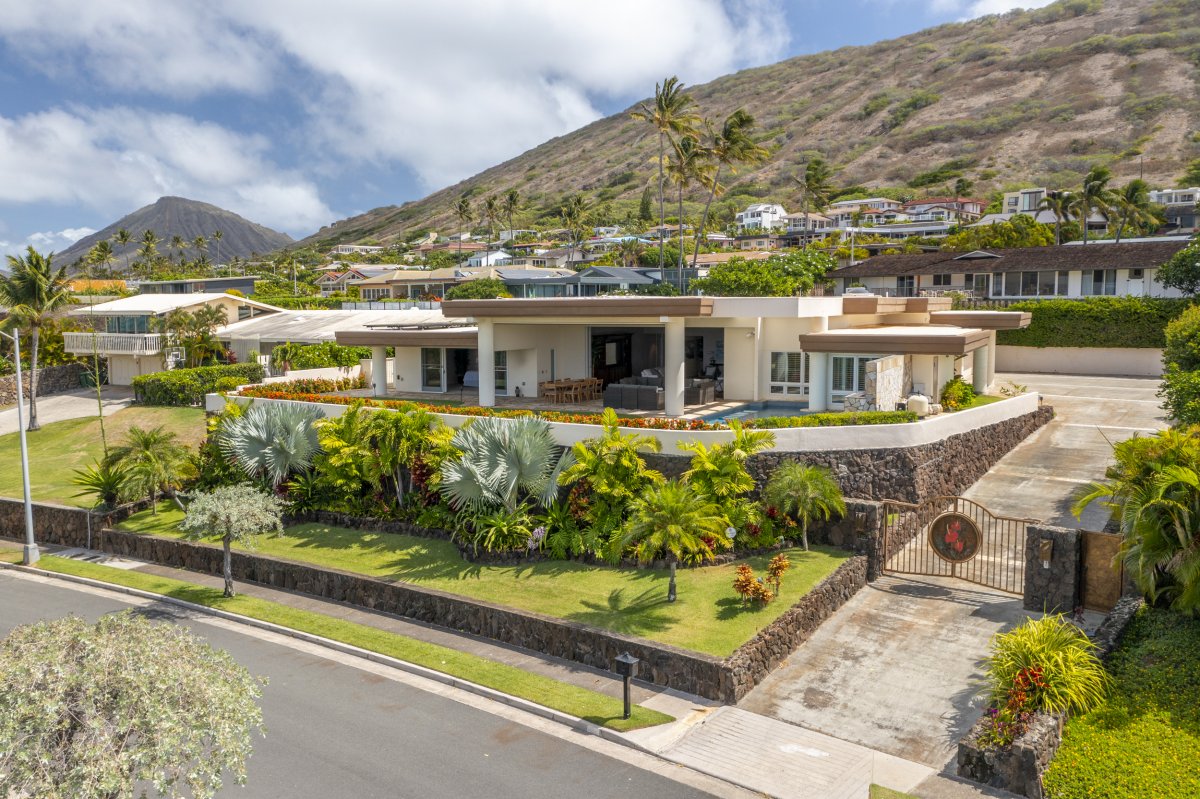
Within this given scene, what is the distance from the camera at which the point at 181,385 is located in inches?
1697

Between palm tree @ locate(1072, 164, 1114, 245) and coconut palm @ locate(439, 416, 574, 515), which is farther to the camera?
palm tree @ locate(1072, 164, 1114, 245)

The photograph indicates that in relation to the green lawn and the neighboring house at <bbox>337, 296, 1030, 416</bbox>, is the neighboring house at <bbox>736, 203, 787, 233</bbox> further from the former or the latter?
the green lawn

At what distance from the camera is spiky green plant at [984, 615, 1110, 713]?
1262cm

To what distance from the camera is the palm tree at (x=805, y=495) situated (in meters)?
20.7

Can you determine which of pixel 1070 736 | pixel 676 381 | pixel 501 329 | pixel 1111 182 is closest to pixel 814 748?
pixel 1070 736

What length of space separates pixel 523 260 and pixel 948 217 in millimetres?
59869

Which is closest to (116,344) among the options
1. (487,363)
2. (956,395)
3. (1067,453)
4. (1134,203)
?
(487,363)

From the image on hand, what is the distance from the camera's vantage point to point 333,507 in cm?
2741

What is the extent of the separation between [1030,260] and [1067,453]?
31859mm

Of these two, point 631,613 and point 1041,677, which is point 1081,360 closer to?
point 631,613

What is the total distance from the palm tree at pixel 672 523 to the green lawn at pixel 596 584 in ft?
2.86

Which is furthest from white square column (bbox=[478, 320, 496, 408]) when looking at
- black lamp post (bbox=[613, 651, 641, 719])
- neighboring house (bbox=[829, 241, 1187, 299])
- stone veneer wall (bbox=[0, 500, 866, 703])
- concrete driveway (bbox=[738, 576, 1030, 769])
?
neighboring house (bbox=[829, 241, 1187, 299])

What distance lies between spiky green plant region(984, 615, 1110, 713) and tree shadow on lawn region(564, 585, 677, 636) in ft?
21.5

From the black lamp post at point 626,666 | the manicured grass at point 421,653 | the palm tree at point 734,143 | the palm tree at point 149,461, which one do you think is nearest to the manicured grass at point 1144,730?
the black lamp post at point 626,666
